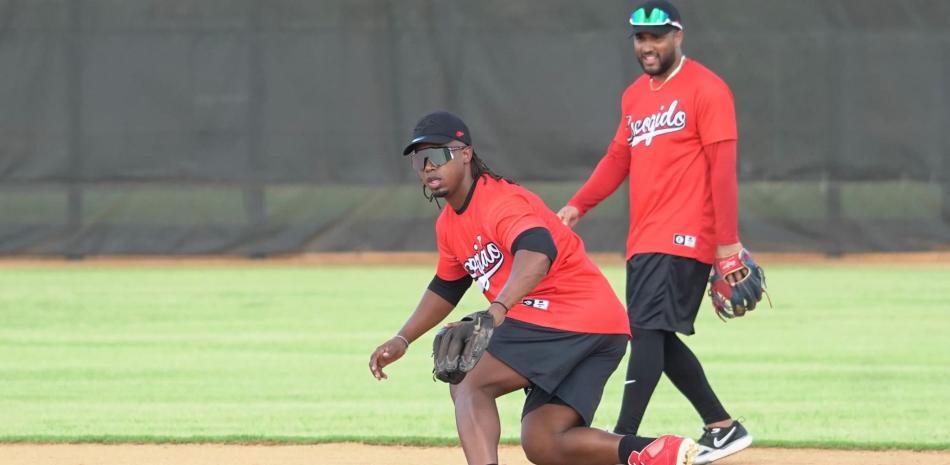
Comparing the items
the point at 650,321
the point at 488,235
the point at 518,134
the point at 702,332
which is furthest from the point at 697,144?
the point at 518,134

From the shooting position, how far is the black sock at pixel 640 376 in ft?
18.6

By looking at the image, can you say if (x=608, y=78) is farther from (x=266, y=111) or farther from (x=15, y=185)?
(x=15, y=185)

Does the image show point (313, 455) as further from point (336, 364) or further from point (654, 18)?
point (336, 364)

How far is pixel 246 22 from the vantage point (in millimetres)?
14727

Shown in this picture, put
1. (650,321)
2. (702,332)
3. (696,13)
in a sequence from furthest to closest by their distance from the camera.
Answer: (696,13) < (702,332) < (650,321)

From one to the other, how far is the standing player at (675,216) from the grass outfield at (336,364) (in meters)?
0.97

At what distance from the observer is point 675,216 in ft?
19.1

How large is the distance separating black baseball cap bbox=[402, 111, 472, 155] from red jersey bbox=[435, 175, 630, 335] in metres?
0.21

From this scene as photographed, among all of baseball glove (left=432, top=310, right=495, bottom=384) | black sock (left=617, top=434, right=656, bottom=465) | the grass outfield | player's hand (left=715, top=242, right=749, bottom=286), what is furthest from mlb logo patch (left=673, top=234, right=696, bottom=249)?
baseball glove (left=432, top=310, right=495, bottom=384)

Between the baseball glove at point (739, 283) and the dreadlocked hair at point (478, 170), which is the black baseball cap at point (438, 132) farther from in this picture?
the baseball glove at point (739, 283)

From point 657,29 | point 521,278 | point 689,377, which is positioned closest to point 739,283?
point 689,377

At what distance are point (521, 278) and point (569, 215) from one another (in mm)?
1398

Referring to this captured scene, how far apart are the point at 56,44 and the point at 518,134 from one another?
478cm

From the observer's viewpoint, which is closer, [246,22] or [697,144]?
[697,144]
